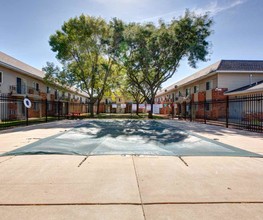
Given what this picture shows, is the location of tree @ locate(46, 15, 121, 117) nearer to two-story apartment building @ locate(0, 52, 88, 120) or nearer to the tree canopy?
the tree canopy

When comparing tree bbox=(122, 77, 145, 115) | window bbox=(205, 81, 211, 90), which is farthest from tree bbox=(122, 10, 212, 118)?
tree bbox=(122, 77, 145, 115)

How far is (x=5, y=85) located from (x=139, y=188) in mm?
21059

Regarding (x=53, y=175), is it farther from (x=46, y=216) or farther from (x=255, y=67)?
(x=255, y=67)

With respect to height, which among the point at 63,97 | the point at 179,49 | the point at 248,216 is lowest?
the point at 248,216

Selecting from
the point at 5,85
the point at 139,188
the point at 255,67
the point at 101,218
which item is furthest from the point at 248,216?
the point at 255,67

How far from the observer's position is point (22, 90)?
22.9 metres

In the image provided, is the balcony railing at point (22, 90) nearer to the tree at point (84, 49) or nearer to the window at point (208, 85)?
the tree at point (84, 49)

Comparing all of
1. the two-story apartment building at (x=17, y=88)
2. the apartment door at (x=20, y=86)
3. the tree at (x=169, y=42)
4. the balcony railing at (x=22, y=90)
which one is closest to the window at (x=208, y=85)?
the tree at (x=169, y=42)

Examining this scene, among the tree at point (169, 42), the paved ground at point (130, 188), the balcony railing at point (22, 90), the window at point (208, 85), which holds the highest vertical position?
the tree at point (169, 42)

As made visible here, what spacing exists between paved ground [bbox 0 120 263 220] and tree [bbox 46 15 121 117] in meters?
23.5

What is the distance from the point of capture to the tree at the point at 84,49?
25.6 metres

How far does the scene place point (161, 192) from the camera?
10.6 ft

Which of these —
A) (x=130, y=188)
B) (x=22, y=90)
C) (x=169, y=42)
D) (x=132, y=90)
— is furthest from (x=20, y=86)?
(x=130, y=188)

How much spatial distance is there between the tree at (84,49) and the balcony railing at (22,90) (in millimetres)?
3422
